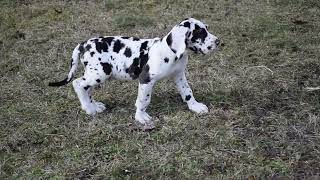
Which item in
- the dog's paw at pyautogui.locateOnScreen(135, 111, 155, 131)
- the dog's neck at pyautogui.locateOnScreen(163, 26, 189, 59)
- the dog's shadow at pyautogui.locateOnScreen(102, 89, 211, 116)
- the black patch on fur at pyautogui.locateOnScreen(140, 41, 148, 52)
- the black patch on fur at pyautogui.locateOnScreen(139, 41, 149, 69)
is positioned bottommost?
the dog's shadow at pyautogui.locateOnScreen(102, 89, 211, 116)

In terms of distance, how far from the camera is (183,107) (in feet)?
19.1

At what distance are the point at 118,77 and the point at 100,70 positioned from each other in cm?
24

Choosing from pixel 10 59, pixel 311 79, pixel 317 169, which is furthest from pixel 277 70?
pixel 10 59

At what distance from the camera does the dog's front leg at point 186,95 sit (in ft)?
18.5

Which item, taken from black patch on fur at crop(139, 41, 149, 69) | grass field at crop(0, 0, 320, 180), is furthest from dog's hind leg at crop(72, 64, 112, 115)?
black patch on fur at crop(139, 41, 149, 69)

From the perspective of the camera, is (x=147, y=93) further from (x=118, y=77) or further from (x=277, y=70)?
(x=277, y=70)

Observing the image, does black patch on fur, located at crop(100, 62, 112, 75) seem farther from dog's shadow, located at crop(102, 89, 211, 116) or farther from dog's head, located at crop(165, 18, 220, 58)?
dog's head, located at crop(165, 18, 220, 58)

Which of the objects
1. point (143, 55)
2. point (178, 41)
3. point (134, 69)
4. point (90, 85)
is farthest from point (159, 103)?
point (178, 41)

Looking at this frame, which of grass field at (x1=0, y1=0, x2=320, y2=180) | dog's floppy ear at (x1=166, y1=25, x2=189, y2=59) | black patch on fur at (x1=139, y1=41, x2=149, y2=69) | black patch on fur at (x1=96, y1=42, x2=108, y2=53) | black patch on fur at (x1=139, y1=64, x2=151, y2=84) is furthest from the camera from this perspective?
black patch on fur at (x1=96, y1=42, x2=108, y2=53)

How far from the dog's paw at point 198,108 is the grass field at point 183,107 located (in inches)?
2.8

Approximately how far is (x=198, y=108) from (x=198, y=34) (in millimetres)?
837

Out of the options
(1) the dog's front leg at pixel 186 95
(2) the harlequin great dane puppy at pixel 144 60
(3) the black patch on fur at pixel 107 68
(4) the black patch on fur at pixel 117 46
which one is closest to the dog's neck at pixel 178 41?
(2) the harlequin great dane puppy at pixel 144 60

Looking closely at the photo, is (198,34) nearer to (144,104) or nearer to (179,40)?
(179,40)

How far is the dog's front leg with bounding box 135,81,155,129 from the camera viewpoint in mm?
5379
